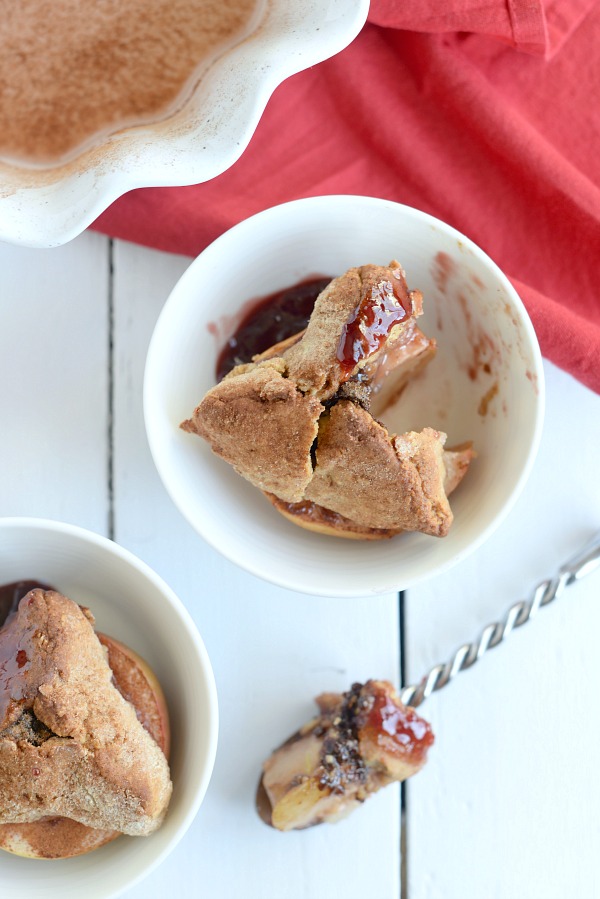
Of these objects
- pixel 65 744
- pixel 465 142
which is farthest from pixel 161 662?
pixel 465 142

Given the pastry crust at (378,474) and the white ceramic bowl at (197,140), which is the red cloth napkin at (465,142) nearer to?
the white ceramic bowl at (197,140)

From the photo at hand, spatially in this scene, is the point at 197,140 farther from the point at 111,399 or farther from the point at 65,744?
the point at 65,744

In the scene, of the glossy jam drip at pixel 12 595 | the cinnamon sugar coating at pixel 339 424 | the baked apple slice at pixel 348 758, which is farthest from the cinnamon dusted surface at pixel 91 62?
the baked apple slice at pixel 348 758

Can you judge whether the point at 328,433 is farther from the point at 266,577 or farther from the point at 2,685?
the point at 2,685

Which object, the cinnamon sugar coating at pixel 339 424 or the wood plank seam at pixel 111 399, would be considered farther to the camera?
the wood plank seam at pixel 111 399

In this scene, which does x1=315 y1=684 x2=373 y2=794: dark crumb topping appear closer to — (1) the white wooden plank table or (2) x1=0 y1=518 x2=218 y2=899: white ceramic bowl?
(1) the white wooden plank table

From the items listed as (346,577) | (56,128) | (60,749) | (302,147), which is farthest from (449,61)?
(60,749)
